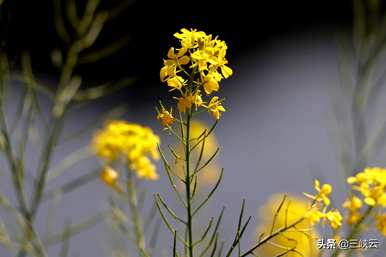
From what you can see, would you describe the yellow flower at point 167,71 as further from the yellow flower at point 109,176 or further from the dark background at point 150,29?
the dark background at point 150,29

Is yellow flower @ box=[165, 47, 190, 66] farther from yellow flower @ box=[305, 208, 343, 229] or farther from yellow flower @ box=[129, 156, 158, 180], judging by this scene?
yellow flower @ box=[129, 156, 158, 180]

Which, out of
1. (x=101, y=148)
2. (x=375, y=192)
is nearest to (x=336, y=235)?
(x=375, y=192)

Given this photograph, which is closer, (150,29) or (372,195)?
(372,195)

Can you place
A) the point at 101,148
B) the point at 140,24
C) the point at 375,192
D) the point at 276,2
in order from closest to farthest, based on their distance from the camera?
the point at 375,192 → the point at 101,148 → the point at 140,24 → the point at 276,2

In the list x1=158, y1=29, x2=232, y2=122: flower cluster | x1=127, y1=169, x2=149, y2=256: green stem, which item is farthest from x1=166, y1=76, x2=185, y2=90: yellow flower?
x1=127, y1=169, x2=149, y2=256: green stem

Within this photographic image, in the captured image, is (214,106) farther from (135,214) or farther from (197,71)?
(135,214)

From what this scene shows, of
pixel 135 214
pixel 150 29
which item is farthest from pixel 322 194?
pixel 150 29

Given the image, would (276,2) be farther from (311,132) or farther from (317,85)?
(311,132)

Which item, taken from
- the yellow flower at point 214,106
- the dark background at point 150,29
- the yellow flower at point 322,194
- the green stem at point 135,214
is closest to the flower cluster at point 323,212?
the yellow flower at point 322,194
